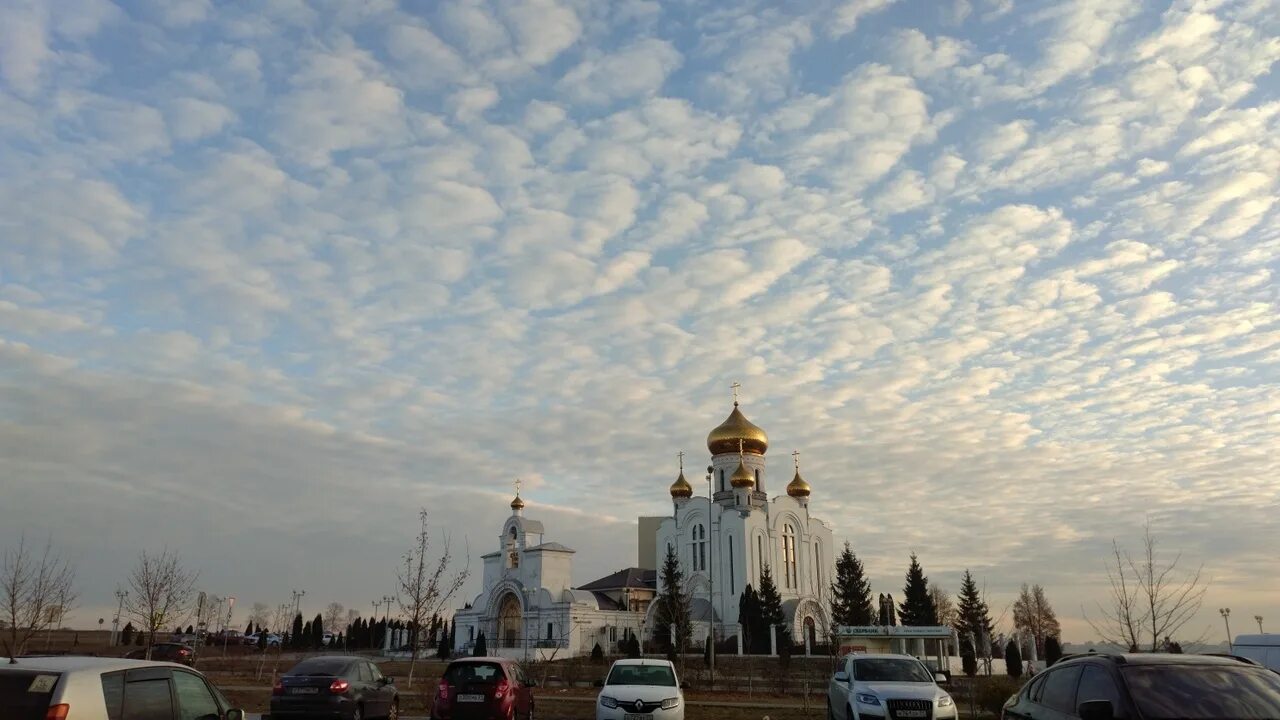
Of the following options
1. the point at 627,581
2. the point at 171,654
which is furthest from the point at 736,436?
the point at 171,654

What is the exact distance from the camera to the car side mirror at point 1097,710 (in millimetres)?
7848

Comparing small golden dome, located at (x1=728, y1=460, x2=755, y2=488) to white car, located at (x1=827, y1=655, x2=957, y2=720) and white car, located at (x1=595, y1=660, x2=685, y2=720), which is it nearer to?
white car, located at (x1=827, y1=655, x2=957, y2=720)

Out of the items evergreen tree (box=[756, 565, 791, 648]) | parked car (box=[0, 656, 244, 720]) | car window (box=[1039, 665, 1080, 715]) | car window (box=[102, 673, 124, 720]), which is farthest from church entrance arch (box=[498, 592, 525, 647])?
car window (box=[102, 673, 124, 720])

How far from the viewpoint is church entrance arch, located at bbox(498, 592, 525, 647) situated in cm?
6319

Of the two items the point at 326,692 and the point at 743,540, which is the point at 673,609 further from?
the point at 326,692

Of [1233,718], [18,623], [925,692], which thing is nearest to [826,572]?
[18,623]

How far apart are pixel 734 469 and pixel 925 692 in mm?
53183

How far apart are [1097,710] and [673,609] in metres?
43.6

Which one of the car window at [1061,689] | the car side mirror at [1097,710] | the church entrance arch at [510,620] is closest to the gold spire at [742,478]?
the church entrance arch at [510,620]

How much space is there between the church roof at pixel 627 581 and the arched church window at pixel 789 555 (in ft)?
38.0

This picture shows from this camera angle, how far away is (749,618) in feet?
191

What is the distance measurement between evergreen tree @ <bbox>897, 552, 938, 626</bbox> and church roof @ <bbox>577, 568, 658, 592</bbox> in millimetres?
19508

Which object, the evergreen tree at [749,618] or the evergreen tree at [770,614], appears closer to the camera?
the evergreen tree at [770,614]

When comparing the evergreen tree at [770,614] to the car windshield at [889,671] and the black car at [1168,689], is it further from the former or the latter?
the black car at [1168,689]
